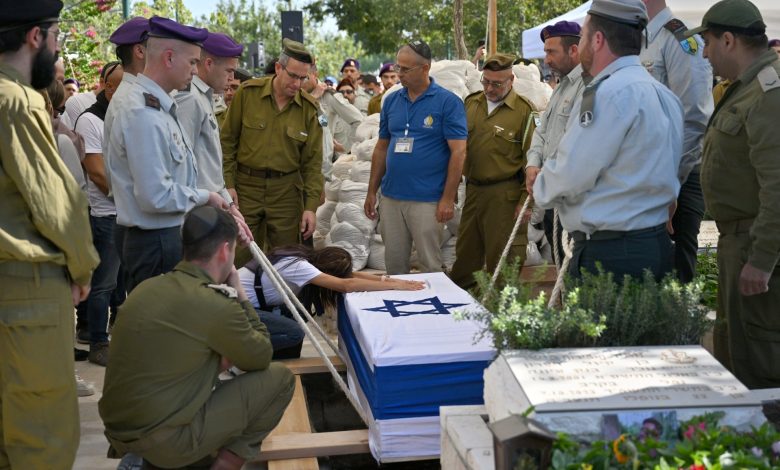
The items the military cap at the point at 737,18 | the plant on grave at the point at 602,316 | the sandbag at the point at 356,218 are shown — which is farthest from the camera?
the sandbag at the point at 356,218

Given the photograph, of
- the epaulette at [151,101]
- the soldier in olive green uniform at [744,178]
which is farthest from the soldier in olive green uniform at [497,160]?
the epaulette at [151,101]

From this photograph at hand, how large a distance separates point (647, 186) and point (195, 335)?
1.80 meters

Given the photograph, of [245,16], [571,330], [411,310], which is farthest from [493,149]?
[245,16]

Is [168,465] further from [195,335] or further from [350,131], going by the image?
[350,131]

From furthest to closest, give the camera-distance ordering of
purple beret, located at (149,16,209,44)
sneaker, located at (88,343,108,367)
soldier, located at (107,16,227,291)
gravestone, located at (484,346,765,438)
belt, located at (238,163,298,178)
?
belt, located at (238,163,298,178)
sneaker, located at (88,343,108,367)
purple beret, located at (149,16,209,44)
soldier, located at (107,16,227,291)
gravestone, located at (484,346,765,438)

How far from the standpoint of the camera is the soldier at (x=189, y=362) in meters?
3.51

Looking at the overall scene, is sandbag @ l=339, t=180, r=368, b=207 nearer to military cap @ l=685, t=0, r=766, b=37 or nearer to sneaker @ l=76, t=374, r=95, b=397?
sneaker @ l=76, t=374, r=95, b=397

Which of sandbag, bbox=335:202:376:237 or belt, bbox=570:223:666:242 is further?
sandbag, bbox=335:202:376:237

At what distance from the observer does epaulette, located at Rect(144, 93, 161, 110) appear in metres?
4.23

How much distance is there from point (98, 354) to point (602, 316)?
3640 mm

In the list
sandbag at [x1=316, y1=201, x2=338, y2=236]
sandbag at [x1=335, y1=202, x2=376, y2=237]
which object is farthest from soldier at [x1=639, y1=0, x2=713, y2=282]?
sandbag at [x1=316, y1=201, x2=338, y2=236]

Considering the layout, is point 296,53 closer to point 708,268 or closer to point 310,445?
point 310,445

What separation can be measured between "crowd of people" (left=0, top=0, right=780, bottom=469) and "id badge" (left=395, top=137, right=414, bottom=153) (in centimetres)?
118

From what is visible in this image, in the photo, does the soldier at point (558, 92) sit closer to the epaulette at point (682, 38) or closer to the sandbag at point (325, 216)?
the epaulette at point (682, 38)
